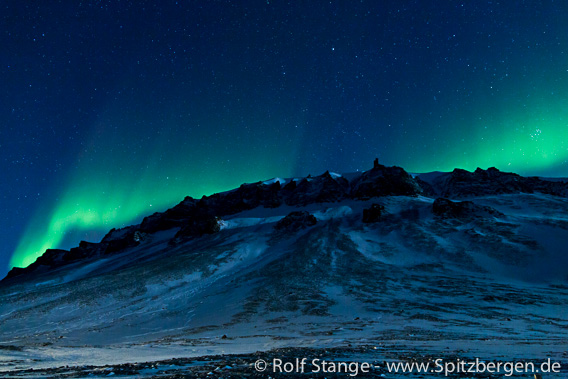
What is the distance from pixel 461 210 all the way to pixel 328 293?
159 ft

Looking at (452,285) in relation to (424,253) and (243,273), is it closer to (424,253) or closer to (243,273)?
(424,253)

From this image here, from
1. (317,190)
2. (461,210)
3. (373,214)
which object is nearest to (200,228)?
(317,190)

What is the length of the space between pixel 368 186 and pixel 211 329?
8809 centimetres

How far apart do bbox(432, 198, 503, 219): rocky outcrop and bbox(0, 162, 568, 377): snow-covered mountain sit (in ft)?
1.13

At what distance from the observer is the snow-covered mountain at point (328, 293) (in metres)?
16.3

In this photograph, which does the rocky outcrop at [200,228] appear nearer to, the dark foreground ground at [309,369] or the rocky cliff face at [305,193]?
the rocky cliff face at [305,193]

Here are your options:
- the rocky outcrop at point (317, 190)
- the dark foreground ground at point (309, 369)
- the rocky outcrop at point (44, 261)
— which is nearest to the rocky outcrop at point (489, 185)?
the rocky outcrop at point (317, 190)

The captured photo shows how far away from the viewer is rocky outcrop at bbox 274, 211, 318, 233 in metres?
77.8

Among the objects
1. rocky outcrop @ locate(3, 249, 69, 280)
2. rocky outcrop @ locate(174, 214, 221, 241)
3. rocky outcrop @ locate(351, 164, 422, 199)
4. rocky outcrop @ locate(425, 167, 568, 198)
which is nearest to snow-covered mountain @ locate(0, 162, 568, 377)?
rocky outcrop @ locate(174, 214, 221, 241)

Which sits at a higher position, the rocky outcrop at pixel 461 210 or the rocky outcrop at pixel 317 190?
the rocky outcrop at pixel 317 190

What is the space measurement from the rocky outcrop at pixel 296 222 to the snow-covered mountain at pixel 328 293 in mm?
435

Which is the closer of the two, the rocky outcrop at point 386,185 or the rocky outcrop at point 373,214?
the rocky outcrop at point 373,214

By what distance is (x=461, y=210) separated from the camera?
70188 millimetres

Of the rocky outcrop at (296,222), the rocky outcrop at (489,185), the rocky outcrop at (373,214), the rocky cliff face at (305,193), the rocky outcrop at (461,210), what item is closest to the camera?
the rocky outcrop at (461,210)
